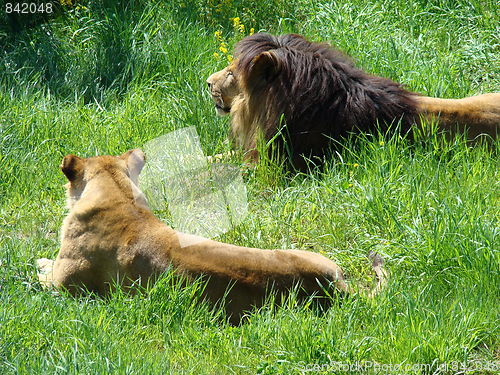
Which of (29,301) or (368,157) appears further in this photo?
(368,157)

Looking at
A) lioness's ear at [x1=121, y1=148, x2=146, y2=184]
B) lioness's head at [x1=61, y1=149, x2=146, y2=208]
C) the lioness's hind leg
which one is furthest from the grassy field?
lioness's ear at [x1=121, y1=148, x2=146, y2=184]

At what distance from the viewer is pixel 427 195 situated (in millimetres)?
5344

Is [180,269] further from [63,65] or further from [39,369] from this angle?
[63,65]

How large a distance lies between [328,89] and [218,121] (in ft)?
3.34

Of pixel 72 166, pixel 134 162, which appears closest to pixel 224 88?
pixel 134 162

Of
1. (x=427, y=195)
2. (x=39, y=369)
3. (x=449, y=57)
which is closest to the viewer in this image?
(x=39, y=369)

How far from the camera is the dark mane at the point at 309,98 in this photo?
625cm

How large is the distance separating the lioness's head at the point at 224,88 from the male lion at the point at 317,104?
18 cm

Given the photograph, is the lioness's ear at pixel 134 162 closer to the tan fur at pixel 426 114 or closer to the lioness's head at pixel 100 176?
the lioness's head at pixel 100 176

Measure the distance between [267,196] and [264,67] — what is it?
3.28 feet

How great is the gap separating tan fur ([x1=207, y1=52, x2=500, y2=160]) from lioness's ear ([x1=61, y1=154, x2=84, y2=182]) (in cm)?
171

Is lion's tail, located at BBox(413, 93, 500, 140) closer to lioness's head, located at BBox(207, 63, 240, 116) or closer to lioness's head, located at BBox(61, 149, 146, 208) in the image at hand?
lioness's head, located at BBox(207, 63, 240, 116)

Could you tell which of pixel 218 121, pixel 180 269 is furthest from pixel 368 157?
pixel 180 269

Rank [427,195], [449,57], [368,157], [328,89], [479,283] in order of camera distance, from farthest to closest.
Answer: [449,57], [328,89], [368,157], [427,195], [479,283]
